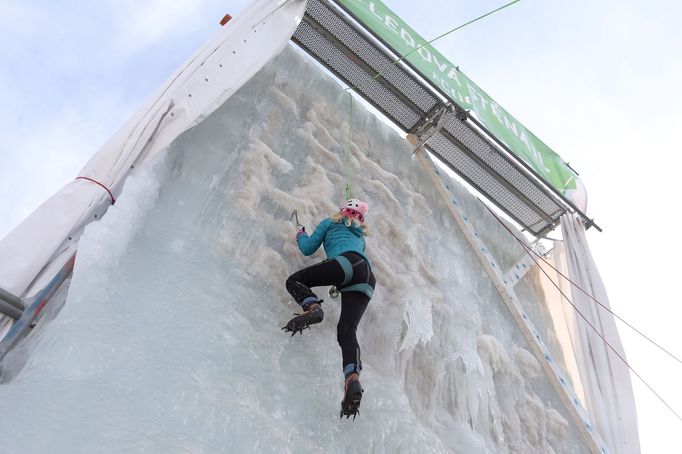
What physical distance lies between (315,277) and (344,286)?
0.14 m

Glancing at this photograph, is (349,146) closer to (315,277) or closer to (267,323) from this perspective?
(315,277)

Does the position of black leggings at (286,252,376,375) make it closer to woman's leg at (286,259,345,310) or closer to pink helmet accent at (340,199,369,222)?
woman's leg at (286,259,345,310)

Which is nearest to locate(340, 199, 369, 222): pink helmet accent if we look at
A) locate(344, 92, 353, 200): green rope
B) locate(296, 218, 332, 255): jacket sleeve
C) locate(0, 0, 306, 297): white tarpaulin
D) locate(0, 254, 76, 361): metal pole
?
locate(296, 218, 332, 255): jacket sleeve

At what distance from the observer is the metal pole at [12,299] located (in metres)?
1.92

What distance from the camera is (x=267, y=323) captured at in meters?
2.48

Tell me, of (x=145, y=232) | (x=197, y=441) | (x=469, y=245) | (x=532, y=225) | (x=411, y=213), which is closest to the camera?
(x=197, y=441)

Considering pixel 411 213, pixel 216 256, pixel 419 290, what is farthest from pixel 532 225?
pixel 216 256

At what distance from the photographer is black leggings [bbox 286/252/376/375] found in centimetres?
244

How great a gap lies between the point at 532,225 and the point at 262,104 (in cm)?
271

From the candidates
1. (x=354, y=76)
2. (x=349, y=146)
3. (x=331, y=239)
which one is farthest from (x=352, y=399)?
(x=354, y=76)

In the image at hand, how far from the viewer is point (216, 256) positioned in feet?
8.46

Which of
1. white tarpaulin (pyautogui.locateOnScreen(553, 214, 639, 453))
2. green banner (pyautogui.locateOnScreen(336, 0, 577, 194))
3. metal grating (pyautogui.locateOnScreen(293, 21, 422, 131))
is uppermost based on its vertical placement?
green banner (pyautogui.locateOnScreen(336, 0, 577, 194))

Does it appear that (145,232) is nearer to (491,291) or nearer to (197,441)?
(197,441)

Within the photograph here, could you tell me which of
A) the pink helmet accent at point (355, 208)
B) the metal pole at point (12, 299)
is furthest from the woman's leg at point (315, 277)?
the metal pole at point (12, 299)
